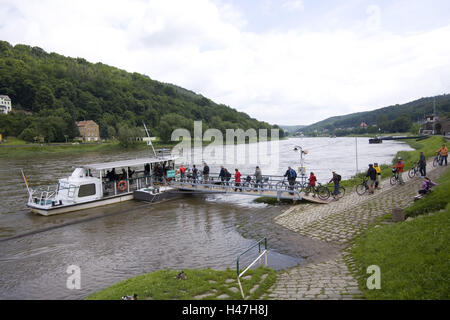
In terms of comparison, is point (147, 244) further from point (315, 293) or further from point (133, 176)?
point (133, 176)

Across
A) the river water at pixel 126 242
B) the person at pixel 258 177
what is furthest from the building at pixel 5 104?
the person at pixel 258 177

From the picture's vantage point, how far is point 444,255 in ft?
21.8

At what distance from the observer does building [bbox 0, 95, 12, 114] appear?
125 m

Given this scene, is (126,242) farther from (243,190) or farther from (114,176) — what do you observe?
(114,176)

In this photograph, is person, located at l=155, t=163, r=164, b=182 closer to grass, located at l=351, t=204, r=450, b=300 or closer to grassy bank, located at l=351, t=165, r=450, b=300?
grassy bank, located at l=351, t=165, r=450, b=300

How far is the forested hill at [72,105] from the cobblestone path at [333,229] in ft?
311

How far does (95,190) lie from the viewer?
70.9ft

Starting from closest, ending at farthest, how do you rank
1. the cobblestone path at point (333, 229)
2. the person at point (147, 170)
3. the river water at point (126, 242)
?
1. the cobblestone path at point (333, 229)
2. the river water at point (126, 242)
3. the person at point (147, 170)

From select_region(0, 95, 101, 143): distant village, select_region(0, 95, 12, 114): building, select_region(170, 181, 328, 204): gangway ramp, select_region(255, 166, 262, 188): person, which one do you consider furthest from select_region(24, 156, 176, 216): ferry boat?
select_region(0, 95, 12, 114): building

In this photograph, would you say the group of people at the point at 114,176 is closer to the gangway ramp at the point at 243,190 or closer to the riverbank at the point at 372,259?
the gangway ramp at the point at 243,190

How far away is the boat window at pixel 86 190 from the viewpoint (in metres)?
20.9

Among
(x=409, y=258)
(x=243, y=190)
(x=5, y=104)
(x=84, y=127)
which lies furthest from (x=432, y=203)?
(x=5, y=104)
